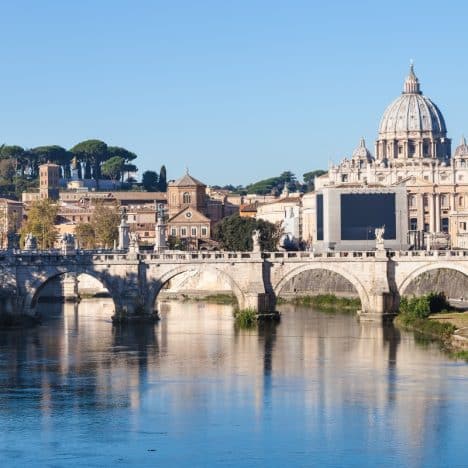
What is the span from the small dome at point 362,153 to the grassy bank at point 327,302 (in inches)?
3160

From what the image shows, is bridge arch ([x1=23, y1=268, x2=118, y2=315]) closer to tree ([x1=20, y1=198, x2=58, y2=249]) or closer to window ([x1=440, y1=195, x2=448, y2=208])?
tree ([x1=20, y1=198, x2=58, y2=249])

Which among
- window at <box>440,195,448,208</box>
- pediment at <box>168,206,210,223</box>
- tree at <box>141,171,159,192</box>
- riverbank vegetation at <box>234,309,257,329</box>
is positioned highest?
tree at <box>141,171,159,192</box>

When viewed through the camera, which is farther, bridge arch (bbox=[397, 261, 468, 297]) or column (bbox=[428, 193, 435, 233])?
column (bbox=[428, 193, 435, 233])

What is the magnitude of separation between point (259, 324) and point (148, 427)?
25.9 m

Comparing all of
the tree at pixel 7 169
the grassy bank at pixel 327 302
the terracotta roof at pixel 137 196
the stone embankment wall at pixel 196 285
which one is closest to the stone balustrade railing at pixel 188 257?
the grassy bank at pixel 327 302

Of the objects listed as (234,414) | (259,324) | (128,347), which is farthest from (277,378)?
(259,324)

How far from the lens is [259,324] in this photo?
7006 cm

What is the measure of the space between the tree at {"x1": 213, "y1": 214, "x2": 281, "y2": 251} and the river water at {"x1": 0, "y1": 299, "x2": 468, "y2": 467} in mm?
42016

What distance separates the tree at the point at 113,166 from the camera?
172 meters

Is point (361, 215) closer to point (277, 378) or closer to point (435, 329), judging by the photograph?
point (435, 329)

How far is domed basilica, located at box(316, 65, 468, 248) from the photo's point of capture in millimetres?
132625

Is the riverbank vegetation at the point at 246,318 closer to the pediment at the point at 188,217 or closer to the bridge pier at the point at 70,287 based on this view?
the bridge pier at the point at 70,287

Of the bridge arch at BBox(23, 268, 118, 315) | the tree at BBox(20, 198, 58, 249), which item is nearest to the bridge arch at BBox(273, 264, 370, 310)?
the bridge arch at BBox(23, 268, 118, 315)

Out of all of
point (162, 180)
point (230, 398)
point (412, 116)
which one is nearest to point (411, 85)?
point (412, 116)
